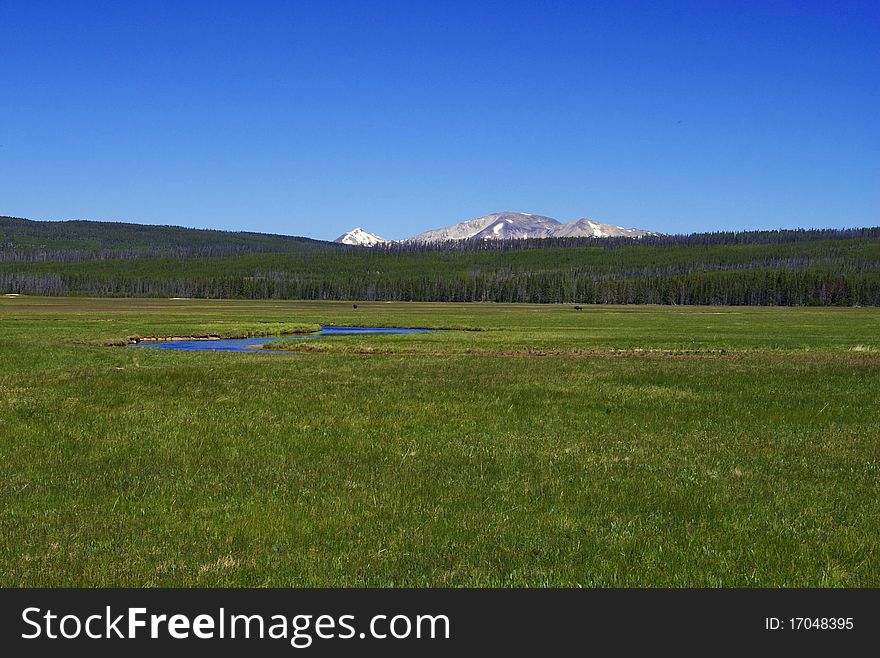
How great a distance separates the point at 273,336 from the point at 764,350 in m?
46.1

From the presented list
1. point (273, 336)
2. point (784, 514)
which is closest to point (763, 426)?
point (784, 514)

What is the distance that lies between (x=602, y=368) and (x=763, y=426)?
735 inches

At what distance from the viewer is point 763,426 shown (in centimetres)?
2291

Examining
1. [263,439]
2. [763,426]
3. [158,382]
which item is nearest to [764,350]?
[763,426]

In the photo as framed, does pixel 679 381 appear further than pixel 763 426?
Yes

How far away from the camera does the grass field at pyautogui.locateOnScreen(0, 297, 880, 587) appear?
36.2 feet

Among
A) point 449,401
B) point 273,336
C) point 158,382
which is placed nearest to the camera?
point 449,401

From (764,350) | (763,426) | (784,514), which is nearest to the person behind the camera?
(784,514)

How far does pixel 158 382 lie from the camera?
33.4 metres

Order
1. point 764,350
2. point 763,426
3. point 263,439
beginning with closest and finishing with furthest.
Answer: point 263,439 < point 763,426 < point 764,350

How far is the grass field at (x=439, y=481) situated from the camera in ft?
36.2

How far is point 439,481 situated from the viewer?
16016 mm
